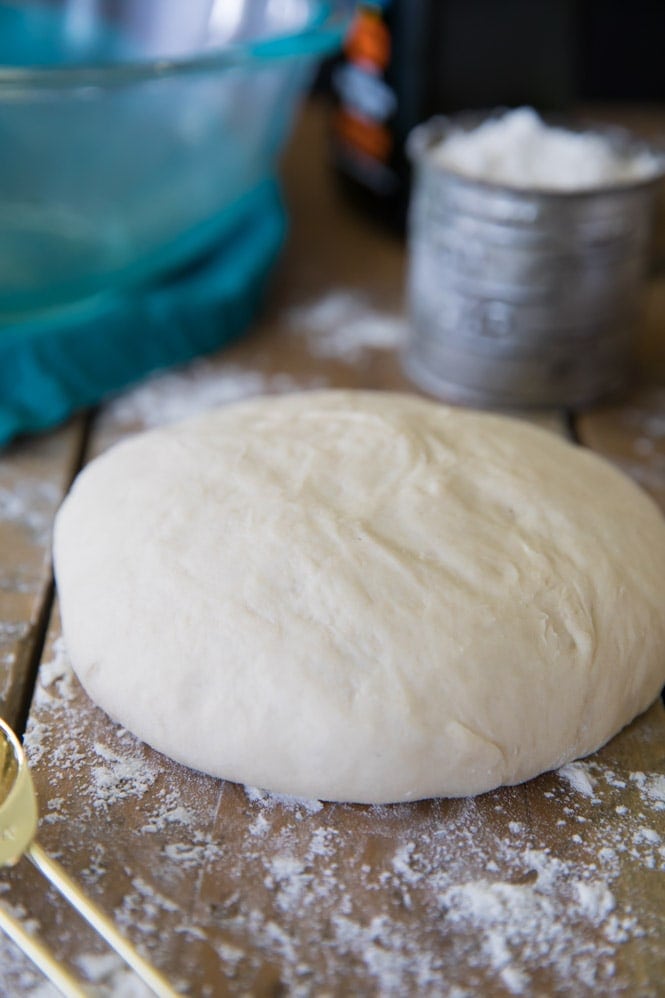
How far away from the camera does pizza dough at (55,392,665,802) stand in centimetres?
72

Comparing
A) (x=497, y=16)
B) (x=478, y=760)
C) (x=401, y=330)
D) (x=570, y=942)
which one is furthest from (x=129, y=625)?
(x=497, y=16)

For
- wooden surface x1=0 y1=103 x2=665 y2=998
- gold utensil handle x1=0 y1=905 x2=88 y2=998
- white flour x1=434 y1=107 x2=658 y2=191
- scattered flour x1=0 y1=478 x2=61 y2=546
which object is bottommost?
scattered flour x1=0 y1=478 x2=61 y2=546

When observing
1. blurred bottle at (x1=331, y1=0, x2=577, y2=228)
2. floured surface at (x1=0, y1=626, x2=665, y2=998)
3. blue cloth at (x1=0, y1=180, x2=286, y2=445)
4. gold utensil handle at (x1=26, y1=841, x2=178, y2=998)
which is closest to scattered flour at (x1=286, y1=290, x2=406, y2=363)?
blue cloth at (x1=0, y1=180, x2=286, y2=445)

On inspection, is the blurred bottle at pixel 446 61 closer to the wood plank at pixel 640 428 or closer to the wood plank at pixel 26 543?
the wood plank at pixel 640 428

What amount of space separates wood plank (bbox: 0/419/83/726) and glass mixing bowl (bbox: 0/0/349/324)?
0.21m

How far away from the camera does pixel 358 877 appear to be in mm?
698

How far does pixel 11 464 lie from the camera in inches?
44.2

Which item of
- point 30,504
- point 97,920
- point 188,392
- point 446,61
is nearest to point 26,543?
point 30,504

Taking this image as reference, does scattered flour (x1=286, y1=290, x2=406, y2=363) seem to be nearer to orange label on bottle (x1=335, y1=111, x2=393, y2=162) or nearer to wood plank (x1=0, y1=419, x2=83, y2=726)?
orange label on bottle (x1=335, y1=111, x2=393, y2=162)

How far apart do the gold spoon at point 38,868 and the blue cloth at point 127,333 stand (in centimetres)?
49

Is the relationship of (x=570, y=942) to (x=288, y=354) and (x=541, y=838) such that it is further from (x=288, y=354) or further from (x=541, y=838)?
(x=288, y=354)

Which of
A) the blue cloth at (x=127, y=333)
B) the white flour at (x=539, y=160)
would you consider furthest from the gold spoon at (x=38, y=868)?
the white flour at (x=539, y=160)

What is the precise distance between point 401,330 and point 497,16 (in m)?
0.44

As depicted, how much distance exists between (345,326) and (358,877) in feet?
2.88
